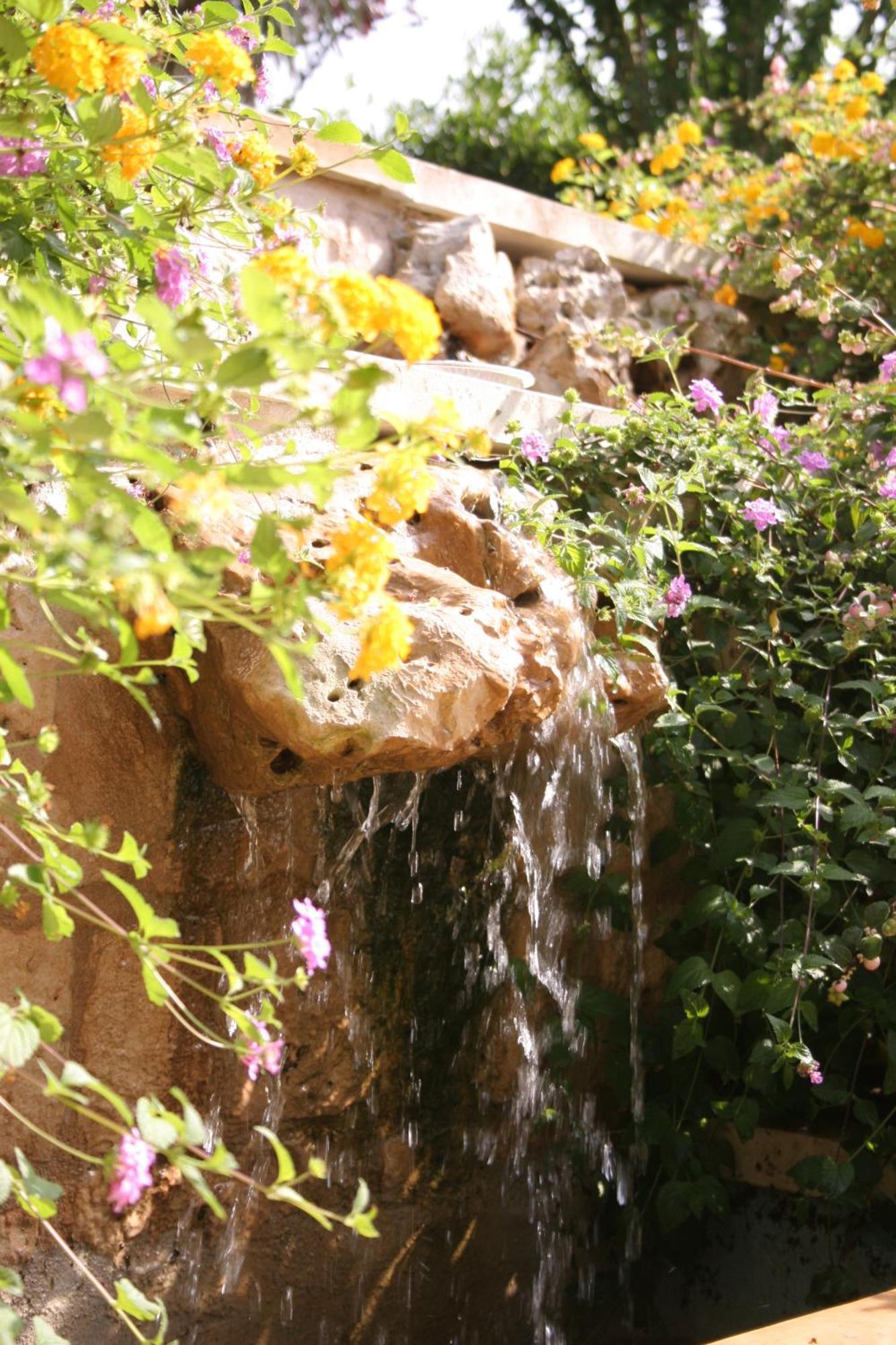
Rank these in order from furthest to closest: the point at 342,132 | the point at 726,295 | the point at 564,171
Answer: the point at 564,171
the point at 726,295
the point at 342,132

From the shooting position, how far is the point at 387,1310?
269 cm

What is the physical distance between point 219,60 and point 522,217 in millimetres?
2684

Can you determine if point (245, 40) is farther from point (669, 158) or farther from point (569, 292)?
point (669, 158)

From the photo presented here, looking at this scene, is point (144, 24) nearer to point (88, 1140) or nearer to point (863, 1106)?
point (88, 1140)

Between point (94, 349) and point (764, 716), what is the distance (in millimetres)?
1999

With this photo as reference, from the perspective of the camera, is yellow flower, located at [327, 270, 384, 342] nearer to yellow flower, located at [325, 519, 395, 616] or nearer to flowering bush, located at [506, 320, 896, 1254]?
yellow flower, located at [325, 519, 395, 616]

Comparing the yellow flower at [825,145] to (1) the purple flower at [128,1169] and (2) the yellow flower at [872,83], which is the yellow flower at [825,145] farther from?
(1) the purple flower at [128,1169]

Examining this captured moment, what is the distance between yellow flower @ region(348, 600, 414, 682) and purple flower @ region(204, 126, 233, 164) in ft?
3.49

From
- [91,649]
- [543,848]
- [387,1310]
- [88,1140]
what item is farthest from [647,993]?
[91,649]

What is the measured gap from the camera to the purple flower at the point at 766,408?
311cm

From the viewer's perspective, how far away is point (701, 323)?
14.7 ft

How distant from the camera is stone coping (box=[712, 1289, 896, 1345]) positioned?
69.1 inches

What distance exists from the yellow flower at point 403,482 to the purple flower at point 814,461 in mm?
1949

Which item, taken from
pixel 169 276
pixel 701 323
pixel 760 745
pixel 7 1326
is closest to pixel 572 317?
pixel 701 323
